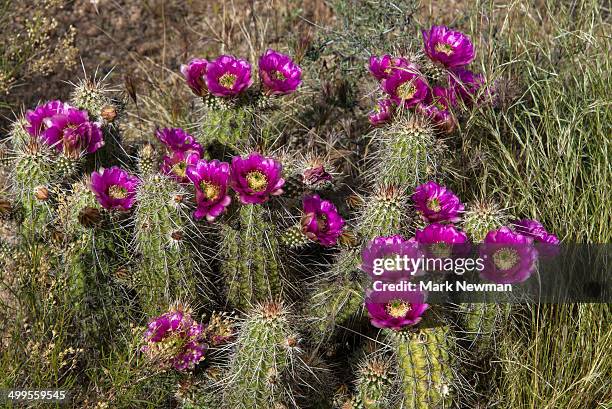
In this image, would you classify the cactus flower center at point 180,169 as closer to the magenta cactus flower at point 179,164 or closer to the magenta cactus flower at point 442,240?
the magenta cactus flower at point 179,164

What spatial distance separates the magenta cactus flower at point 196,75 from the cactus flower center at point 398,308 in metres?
1.08

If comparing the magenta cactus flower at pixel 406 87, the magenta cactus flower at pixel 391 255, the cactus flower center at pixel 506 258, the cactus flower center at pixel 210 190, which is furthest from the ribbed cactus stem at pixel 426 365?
the magenta cactus flower at pixel 406 87

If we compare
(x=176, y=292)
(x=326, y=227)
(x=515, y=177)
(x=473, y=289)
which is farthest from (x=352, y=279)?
(x=515, y=177)

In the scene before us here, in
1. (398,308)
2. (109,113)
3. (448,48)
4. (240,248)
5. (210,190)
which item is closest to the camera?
(398,308)

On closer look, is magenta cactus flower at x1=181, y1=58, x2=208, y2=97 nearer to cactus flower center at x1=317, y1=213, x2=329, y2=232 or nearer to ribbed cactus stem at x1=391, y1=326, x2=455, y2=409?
cactus flower center at x1=317, y1=213, x2=329, y2=232

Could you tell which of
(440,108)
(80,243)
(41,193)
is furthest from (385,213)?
(41,193)

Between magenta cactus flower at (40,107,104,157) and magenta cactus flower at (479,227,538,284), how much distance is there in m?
1.37

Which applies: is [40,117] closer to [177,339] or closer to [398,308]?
[177,339]

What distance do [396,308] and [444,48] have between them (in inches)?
45.4

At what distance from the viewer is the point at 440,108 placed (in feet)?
10.4

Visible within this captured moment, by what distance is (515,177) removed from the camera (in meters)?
3.38

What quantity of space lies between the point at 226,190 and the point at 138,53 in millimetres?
2424

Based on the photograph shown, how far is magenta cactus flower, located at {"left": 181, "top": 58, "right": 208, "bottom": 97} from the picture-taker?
3.03 m

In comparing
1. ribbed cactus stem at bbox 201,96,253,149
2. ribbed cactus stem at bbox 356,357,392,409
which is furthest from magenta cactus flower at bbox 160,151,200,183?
ribbed cactus stem at bbox 356,357,392,409
